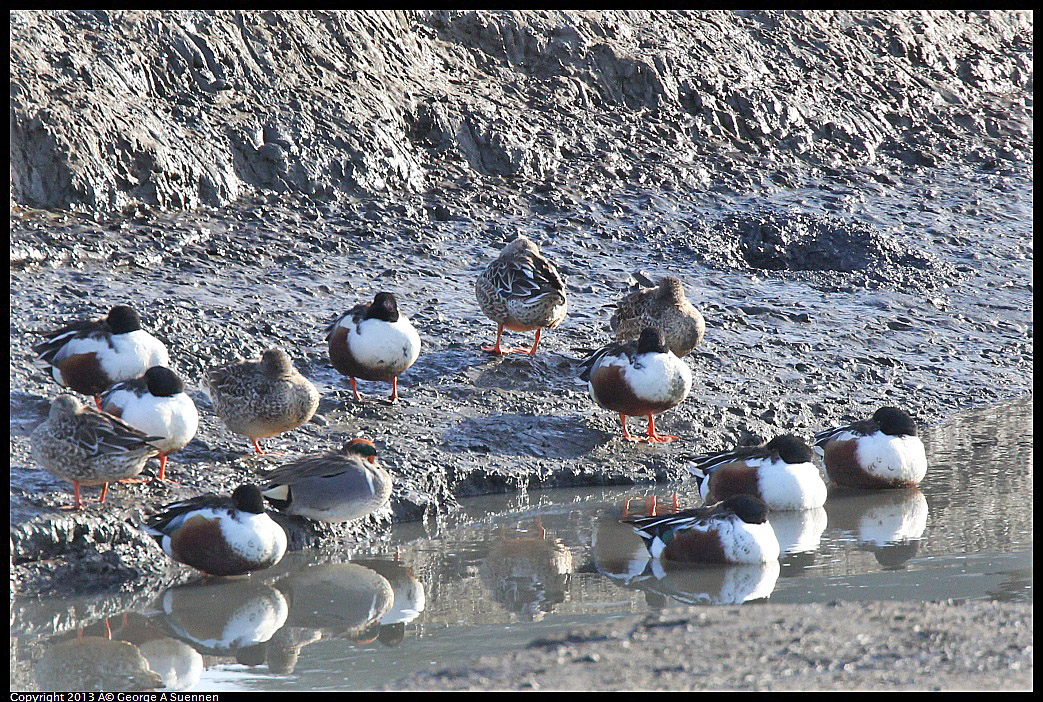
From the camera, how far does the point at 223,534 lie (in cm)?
652

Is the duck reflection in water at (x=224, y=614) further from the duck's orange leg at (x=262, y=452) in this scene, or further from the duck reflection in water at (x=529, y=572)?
the duck's orange leg at (x=262, y=452)

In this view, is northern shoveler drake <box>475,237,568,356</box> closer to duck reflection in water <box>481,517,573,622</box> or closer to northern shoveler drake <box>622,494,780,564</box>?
duck reflection in water <box>481,517,573,622</box>

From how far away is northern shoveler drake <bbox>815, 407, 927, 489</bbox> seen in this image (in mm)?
8227

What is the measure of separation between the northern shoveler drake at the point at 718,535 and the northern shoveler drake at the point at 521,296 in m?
3.00

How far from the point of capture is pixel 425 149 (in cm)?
1305

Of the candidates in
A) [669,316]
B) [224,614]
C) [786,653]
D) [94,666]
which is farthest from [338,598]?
[669,316]

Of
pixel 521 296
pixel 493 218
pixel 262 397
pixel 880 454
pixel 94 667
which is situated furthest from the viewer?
pixel 493 218

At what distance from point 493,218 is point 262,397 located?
16.6 feet

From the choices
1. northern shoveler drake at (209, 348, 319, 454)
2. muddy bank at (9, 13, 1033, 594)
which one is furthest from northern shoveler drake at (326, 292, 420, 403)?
northern shoveler drake at (209, 348, 319, 454)

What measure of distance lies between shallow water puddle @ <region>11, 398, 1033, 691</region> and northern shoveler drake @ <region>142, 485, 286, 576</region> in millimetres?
157

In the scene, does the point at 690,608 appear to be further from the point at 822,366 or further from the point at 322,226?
the point at 322,226

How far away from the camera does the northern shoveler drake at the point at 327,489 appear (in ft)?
23.4

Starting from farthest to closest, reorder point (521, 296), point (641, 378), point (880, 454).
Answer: point (521, 296) → point (641, 378) → point (880, 454)

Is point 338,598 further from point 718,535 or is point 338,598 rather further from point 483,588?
point 718,535
